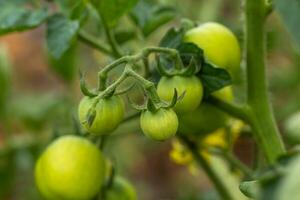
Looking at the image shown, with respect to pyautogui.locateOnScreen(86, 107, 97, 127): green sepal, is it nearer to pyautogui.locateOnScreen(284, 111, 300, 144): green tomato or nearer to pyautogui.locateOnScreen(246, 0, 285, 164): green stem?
pyautogui.locateOnScreen(246, 0, 285, 164): green stem

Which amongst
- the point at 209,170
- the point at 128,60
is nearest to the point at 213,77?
the point at 128,60

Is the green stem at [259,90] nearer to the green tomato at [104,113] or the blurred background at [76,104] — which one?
the blurred background at [76,104]

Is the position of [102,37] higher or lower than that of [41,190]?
higher

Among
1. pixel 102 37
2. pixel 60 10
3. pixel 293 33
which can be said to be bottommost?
pixel 102 37

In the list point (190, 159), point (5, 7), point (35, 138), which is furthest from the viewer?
point (35, 138)

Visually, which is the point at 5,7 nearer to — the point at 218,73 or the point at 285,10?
the point at 218,73

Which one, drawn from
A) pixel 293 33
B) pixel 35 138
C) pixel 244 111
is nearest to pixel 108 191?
pixel 244 111
